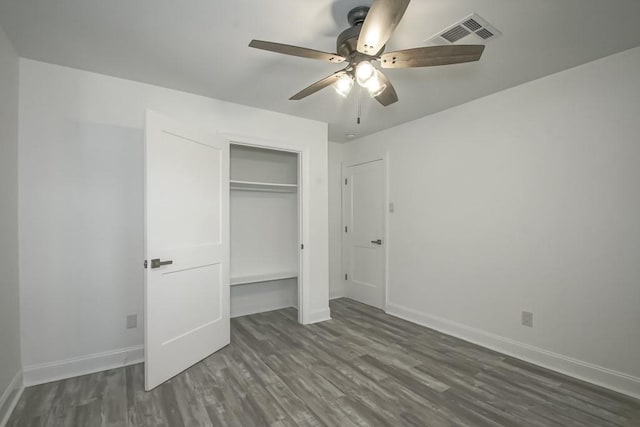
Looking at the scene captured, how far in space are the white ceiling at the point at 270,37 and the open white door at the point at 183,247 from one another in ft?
1.74

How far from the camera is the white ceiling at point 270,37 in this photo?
Result: 1.70 metres

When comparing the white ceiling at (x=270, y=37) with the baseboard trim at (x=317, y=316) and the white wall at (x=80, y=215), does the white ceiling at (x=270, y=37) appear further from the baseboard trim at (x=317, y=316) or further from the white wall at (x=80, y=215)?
the baseboard trim at (x=317, y=316)

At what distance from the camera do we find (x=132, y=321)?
261cm

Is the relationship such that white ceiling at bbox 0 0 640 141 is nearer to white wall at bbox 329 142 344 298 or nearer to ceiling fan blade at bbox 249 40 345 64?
ceiling fan blade at bbox 249 40 345 64

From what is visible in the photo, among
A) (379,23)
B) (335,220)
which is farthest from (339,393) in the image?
(335,220)

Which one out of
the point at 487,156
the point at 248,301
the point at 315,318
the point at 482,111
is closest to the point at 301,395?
the point at 315,318

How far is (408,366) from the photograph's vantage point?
2.54 metres

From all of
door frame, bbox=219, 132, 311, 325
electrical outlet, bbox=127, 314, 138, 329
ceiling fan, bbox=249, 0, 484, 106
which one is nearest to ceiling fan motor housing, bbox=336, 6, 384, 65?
ceiling fan, bbox=249, 0, 484, 106

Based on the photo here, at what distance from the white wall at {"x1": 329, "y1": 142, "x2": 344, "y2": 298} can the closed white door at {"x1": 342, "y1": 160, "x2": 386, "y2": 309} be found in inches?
3.3

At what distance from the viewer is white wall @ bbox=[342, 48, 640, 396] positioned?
2166 mm

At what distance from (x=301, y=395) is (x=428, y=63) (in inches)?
93.9

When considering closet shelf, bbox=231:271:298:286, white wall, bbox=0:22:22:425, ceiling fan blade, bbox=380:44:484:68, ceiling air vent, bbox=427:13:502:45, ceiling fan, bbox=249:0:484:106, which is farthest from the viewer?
closet shelf, bbox=231:271:298:286

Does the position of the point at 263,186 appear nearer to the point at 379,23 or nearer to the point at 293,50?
the point at 293,50

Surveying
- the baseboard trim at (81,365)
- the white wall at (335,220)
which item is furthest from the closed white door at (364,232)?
the baseboard trim at (81,365)
